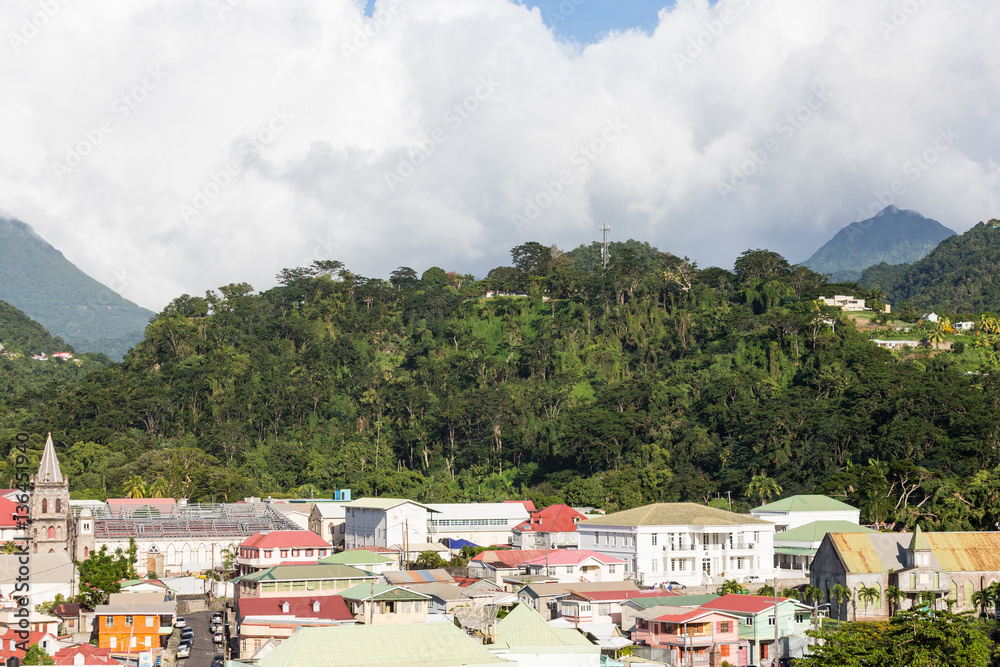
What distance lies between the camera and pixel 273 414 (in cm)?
10881

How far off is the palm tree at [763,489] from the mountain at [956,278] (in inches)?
2276

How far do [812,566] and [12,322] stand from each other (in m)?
143

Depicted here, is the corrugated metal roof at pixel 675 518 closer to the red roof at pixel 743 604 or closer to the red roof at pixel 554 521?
the red roof at pixel 554 521

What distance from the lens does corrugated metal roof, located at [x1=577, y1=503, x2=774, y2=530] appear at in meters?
63.8

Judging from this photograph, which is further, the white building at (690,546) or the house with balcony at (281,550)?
the house with balcony at (281,550)

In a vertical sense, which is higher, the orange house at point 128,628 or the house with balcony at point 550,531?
the house with balcony at point 550,531

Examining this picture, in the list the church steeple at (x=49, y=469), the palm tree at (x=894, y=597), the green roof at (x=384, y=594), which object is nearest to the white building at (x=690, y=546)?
the palm tree at (x=894, y=597)

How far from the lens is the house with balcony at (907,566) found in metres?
53.2

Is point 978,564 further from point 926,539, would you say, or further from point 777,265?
point 777,265

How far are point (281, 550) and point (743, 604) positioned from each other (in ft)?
95.0

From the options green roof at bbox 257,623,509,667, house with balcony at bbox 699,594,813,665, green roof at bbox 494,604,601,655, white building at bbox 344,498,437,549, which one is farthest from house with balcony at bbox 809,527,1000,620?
white building at bbox 344,498,437,549

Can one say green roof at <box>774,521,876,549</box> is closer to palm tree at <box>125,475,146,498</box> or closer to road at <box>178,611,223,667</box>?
road at <box>178,611,223,667</box>

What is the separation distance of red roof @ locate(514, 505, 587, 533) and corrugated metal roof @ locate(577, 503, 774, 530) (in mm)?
4102

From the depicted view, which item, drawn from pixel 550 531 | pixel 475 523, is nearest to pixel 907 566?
pixel 550 531
